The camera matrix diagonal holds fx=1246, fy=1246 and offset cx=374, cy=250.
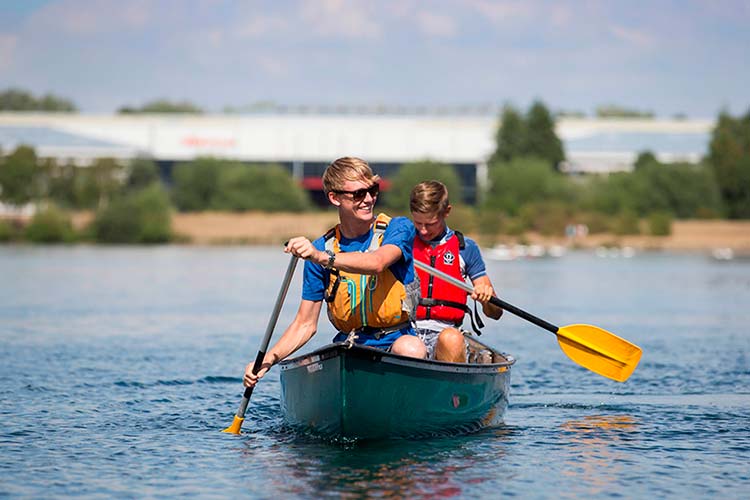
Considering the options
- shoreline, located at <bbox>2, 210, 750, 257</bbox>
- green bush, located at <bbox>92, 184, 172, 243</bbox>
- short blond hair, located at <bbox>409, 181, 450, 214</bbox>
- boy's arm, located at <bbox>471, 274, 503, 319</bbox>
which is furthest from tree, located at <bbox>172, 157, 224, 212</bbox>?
short blond hair, located at <bbox>409, 181, 450, 214</bbox>

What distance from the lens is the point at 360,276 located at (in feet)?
27.7

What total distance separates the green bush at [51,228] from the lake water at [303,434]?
48.1 meters

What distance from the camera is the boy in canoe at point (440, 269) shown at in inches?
362

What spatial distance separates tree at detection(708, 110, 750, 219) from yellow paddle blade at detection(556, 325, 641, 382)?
69.2 meters

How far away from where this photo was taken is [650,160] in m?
81.5

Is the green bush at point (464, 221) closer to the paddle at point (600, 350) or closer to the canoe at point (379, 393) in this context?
the paddle at point (600, 350)

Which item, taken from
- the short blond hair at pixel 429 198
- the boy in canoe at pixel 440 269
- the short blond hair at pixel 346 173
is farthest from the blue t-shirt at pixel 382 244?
the boy in canoe at pixel 440 269

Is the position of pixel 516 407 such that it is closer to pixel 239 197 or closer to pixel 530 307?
pixel 530 307

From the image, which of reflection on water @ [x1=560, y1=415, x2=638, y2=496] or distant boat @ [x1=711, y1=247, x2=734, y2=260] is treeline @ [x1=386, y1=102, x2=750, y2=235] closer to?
distant boat @ [x1=711, y1=247, x2=734, y2=260]

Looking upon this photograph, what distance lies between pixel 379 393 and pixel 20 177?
249 ft

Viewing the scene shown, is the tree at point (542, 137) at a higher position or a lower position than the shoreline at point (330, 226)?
higher

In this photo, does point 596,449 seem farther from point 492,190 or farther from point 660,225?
point 492,190

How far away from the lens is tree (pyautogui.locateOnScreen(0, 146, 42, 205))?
263 ft

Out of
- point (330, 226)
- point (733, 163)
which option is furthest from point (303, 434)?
point (733, 163)
